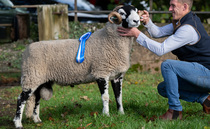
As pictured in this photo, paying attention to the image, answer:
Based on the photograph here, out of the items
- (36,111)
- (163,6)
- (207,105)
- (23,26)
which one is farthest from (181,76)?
(23,26)

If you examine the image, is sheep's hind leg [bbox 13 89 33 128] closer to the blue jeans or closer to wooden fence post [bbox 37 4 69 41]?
the blue jeans

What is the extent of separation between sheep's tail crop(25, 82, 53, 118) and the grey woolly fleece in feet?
0.69

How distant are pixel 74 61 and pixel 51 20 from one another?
3483 mm

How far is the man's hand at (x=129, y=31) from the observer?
3549mm

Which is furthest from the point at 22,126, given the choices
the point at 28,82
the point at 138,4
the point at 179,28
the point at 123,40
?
the point at 138,4

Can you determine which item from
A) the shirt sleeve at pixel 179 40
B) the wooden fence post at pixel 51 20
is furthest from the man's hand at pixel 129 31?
the wooden fence post at pixel 51 20

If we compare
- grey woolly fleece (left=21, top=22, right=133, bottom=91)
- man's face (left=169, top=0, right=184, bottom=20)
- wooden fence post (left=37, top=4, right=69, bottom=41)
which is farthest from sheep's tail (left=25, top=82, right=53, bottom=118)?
wooden fence post (left=37, top=4, right=69, bottom=41)

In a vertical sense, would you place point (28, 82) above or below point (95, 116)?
above

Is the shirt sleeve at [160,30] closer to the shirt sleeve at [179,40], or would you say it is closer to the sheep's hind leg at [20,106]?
the shirt sleeve at [179,40]

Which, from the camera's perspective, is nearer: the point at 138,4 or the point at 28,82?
the point at 28,82

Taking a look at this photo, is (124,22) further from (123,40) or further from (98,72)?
(98,72)

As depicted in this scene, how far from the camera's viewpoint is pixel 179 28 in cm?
341

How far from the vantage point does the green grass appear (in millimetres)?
3266

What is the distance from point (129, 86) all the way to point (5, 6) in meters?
5.01
